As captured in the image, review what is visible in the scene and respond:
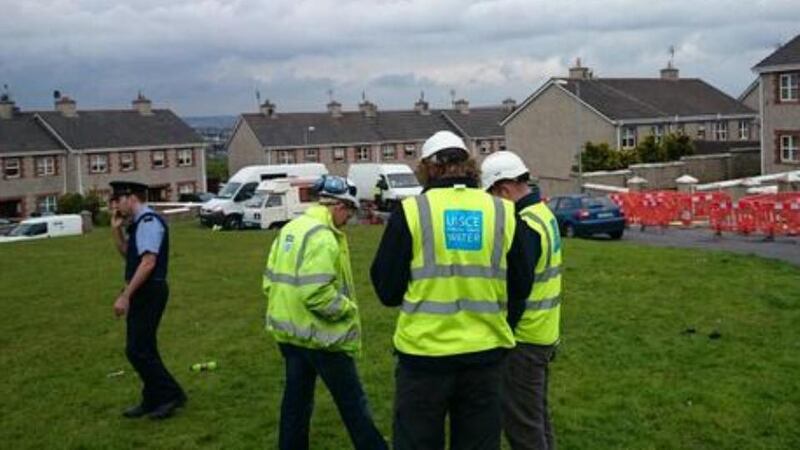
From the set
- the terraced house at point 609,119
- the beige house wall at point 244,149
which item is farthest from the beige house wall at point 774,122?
the beige house wall at point 244,149

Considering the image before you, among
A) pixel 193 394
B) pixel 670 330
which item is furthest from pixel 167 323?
pixel 670 330

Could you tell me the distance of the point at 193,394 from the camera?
870 centimetres

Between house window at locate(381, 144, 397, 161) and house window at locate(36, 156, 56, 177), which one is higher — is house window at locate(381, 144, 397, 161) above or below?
above

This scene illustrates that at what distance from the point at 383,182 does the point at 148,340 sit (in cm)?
3589

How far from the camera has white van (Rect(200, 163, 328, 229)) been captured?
39906 mm

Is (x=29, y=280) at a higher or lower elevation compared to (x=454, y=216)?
lower

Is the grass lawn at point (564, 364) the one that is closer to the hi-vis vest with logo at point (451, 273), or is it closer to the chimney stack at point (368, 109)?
the hi-vis vest with logo at point (451, 273)

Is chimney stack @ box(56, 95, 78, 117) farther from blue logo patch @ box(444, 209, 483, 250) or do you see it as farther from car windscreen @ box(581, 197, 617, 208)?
blue logo patch @ box(444, 209, 483, 250)

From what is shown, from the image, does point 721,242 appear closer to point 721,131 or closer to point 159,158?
point 721,131

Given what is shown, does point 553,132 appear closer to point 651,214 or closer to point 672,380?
point 651,214

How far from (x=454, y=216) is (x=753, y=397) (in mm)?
4562

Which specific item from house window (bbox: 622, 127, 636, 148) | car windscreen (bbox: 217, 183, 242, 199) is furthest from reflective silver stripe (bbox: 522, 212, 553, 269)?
house window (bbox: 622, 127, 636, 148)

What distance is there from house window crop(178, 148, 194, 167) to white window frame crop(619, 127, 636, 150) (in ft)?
112

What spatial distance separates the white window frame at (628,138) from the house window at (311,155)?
1107 inches
